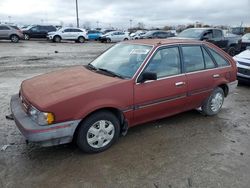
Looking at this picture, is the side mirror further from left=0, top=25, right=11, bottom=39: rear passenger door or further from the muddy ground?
left=0, top=25, right=11, bottom=39: rear passenger door

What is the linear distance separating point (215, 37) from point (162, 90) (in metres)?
11.8

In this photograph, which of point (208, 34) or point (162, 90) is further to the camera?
point (208, 34)

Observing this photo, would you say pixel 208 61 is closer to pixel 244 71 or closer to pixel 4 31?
pixel 244 71

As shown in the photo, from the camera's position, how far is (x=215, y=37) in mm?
14641

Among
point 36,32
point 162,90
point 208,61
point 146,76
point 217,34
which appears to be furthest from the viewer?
point 36,32

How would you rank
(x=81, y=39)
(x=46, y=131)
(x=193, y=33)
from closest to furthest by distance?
(x=46, y=131), (x=193, y=33), (x=81, y=39)

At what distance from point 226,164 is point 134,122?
1.48m

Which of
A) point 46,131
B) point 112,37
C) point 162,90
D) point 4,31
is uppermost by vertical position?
point 4,31

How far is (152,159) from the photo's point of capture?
366cm

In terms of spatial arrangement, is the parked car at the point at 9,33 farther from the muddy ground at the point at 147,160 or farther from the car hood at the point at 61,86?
the car hood at the point at 61,86

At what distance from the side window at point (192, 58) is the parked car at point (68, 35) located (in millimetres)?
24990

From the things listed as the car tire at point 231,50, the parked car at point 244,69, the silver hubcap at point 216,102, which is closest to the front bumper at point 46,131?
the silver hubcap at point 216,102

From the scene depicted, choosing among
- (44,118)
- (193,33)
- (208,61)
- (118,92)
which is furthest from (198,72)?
(193,33)

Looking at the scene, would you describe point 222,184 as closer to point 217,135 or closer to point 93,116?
point 217,135
